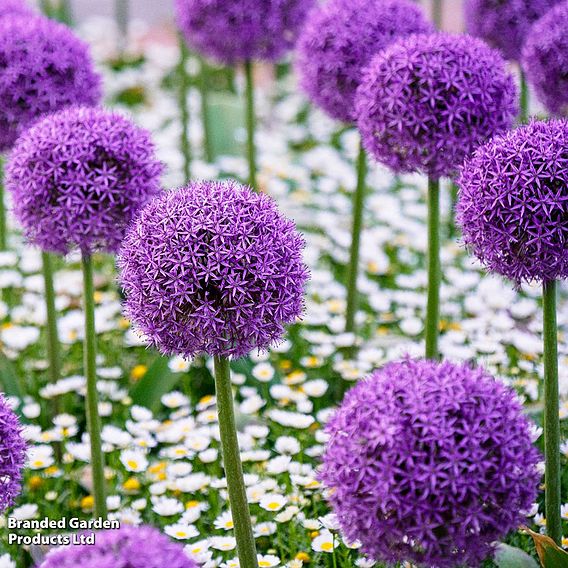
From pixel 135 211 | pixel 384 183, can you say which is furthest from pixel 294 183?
pixel 135 211

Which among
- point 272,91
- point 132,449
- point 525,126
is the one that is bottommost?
point 132,449

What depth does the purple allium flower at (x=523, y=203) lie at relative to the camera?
276 cm

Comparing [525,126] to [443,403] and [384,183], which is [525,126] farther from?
[384,183]

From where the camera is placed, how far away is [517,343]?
15.5ft

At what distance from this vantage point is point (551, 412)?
305 centimetres

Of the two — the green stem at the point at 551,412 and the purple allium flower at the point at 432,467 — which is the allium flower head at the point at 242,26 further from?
the purple allium flower at the point at 432,467

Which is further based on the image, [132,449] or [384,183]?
[384,183]

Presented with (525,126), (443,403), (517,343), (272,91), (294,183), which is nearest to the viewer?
(443,403)

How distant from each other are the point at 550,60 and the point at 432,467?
7.33 feet

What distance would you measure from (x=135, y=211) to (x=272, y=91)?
6.12m

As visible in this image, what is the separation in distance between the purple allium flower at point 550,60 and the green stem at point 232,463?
6.44ft

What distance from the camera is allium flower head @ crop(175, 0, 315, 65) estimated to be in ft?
15.9

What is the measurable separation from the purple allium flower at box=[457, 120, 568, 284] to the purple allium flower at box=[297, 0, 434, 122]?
1.39m

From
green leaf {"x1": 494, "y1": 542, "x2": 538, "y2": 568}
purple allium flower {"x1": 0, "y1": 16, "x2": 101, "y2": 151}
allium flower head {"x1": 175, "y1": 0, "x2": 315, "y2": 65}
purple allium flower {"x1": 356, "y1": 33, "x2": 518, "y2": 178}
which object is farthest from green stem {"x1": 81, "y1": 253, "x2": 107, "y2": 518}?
allium flower head {"x1": 175, "y1": 0, "x2": 315, "y2": 65}
